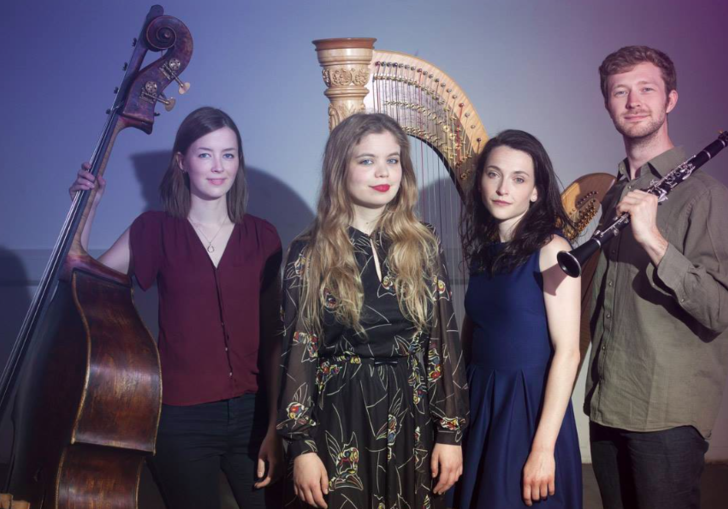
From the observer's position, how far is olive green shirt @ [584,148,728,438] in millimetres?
1518

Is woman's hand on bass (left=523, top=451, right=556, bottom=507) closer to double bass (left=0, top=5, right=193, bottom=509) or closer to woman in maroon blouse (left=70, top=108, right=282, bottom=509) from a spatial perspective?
woman in maroon blouse (left=70, top=108, right=282, bottom=509)

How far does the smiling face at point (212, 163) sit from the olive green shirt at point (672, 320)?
0.99 metres

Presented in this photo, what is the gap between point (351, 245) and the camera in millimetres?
1574

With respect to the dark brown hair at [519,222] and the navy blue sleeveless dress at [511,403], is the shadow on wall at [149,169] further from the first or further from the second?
the navy blue sleeveless dress at [511,403]

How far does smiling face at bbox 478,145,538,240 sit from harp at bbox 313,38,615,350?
5.4 inches

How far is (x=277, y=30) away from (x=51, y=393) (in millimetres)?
2038

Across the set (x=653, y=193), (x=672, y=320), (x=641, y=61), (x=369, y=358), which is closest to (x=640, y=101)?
(x=641, y=61)

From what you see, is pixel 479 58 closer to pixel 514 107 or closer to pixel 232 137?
pixel 514 107

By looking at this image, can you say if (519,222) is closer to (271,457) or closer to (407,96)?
(407,96)

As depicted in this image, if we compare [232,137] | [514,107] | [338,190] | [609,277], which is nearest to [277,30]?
[514,107]

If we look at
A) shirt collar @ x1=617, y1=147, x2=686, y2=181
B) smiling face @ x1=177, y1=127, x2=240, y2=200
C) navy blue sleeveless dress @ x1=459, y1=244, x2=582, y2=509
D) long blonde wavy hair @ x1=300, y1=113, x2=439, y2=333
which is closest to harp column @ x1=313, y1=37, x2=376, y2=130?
long blonde wavy hair @ x1=300, y1=113, x2=439, y2=333

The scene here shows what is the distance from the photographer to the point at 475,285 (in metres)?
1.73

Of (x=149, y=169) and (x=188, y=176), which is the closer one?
(x=188, y=176)

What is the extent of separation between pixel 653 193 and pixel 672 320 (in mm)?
297
